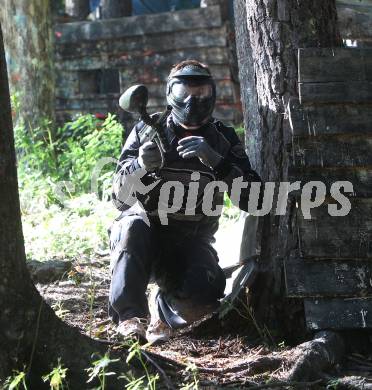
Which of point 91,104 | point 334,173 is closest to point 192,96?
point 334,173

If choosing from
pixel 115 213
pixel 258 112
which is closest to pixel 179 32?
pixel 115 213

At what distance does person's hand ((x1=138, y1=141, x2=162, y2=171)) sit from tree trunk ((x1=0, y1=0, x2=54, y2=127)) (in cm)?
554

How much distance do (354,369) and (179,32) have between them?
24.4ft

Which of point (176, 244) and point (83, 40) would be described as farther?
point (83, 40)

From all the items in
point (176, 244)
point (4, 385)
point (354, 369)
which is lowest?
point (354, 369)

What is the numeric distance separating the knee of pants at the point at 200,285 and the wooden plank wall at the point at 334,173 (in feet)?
1.77

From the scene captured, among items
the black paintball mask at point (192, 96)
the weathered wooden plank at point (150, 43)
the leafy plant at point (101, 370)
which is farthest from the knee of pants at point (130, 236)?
the weathered wooden plank at point (150, 43)

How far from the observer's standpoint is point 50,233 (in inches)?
272

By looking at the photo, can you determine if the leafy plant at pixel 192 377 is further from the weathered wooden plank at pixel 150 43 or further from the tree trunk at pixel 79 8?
the tree trunk at pixel 79 8

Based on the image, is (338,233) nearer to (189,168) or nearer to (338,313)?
(338,313)

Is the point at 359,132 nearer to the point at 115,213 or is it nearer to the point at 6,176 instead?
the point at 6,176

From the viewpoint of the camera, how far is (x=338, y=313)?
4129 millimetres

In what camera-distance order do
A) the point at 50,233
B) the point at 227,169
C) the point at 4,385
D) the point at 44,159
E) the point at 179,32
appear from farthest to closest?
the point at 179,32, the point at 44,159, the point at 50,233, the point at 227,169, the point at 4,385

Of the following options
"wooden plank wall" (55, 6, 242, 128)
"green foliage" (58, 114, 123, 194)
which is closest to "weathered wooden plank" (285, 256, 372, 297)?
"green foliage" (58, 114, 123, 194)
